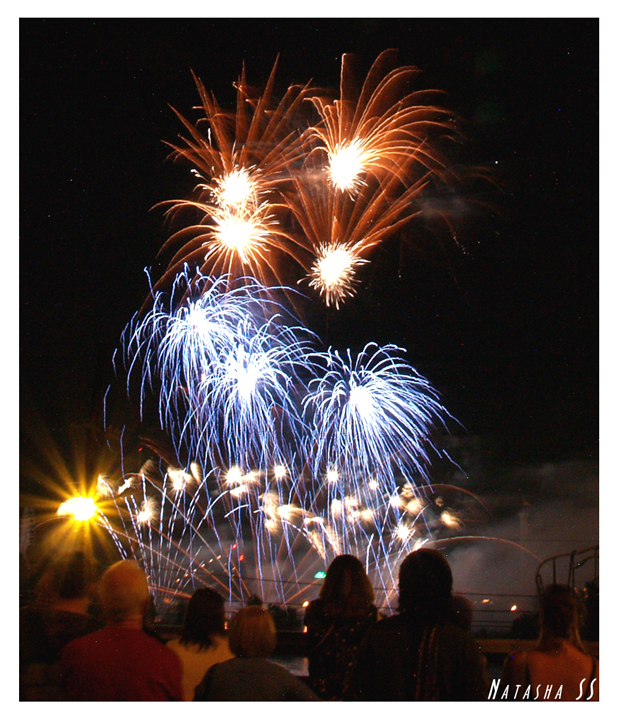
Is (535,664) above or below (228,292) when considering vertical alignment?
below

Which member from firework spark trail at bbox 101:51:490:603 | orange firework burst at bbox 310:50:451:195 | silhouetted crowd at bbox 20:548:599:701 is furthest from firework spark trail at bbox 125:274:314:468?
silhouetted crowd at bbox 20:548:599:701

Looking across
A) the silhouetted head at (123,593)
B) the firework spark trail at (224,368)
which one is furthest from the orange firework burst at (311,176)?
the silhouetted head at (123,593)

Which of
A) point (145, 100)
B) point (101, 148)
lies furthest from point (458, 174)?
point (101, 148)

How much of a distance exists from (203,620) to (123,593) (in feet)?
1.41

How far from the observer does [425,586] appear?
2.03 meters

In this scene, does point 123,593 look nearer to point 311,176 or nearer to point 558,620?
point 558,620

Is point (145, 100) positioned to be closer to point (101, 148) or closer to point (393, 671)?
point (101, 148)

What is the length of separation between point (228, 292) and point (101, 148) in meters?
1.23

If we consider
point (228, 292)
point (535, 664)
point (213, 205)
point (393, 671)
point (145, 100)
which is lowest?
point (535, 664)

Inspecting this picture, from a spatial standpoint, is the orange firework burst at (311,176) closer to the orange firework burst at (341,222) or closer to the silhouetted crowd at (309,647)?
the orange firework burst at (341,222)

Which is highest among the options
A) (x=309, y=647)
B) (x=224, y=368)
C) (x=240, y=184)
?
(x=240, y=184)

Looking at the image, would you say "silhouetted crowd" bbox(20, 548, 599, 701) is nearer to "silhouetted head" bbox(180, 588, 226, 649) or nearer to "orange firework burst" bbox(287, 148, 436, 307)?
"silhouetted head" bbox(180, 588, 226, 649)

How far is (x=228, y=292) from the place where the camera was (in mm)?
3562

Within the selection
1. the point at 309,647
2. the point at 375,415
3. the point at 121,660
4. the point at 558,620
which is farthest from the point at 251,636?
the point at 375,415
